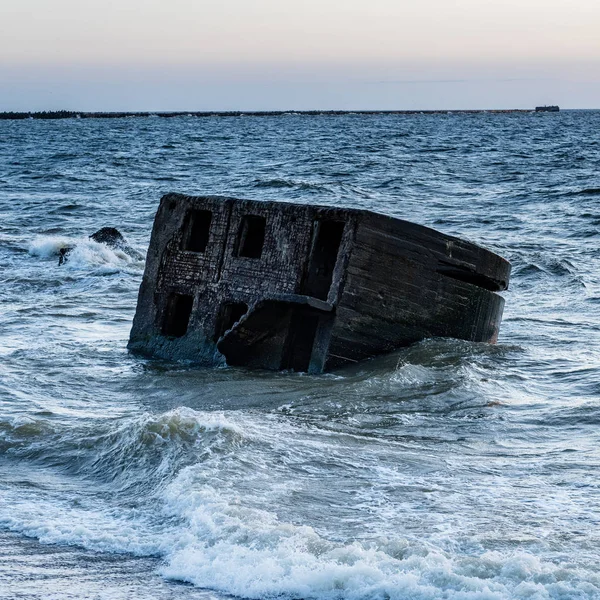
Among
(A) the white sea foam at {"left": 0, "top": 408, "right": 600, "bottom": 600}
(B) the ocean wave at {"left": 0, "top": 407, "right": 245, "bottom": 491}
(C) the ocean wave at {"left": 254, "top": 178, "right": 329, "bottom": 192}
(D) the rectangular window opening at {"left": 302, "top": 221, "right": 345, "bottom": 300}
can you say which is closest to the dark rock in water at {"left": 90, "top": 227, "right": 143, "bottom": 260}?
(D) the rectangular window opening at {"left": 302, "top": 221, "right": 345, "bottom": 300}

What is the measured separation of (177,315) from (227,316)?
807 millimetres

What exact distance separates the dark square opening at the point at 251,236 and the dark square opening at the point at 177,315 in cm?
85

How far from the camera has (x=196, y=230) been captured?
→ 10.3m

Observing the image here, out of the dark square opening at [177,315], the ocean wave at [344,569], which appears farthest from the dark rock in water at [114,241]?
the ocean wave at [344,569]

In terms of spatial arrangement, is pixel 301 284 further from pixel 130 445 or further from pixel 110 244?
pixel 110 244

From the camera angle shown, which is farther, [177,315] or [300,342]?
[177,315]

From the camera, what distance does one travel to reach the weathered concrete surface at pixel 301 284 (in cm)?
916

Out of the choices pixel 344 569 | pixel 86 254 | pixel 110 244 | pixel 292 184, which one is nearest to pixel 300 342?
pixel 344 569

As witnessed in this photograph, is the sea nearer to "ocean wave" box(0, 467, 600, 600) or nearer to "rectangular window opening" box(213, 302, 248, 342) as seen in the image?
"ocean wave" box(0, 467, 600, 600)

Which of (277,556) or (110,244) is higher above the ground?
(110,244)

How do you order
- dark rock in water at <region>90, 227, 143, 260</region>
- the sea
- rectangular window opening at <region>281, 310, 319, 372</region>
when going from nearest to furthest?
the sea < rectangular window opening at <region>281, 310, 319, 372</region> < dark rock in water at <region>90, 227, 143, 260</region>

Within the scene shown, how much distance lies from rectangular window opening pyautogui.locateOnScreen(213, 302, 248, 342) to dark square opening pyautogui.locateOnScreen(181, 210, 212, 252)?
2.40 feet

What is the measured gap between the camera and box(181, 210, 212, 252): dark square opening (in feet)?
33.3

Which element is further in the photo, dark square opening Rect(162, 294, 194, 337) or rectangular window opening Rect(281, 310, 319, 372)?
dark square opening Rect(162, 294, 194, 337)
